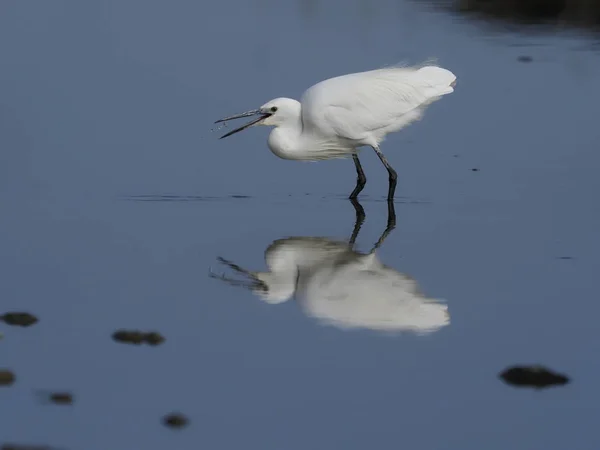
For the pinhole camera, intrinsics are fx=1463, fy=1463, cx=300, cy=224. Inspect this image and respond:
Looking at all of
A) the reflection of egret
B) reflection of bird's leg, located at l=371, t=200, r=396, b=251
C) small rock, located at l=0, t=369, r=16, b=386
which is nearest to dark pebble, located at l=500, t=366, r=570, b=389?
the reflection of egret

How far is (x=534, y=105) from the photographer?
12.4 m

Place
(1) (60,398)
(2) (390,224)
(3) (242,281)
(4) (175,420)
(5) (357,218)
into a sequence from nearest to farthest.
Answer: (4) (175,420), (1) (60,398), (3) (242,281), (2) (390,224), (5) (357,218)

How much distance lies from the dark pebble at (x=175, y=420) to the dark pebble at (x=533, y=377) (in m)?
1.43

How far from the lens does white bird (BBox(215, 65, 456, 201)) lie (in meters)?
9.79

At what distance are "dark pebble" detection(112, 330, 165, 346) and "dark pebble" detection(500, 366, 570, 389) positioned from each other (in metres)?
1.54

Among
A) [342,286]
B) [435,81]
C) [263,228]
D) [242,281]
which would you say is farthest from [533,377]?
[435,81]

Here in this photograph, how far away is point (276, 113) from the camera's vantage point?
9.80 meters

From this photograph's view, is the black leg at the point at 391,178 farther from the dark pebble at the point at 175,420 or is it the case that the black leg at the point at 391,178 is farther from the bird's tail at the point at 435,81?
the dark pebble at the point at 175,420

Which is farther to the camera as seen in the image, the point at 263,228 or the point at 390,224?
the point at 390,224

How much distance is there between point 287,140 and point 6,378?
423 centimetres

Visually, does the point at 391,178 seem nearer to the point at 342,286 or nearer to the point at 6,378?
the point at 342,286

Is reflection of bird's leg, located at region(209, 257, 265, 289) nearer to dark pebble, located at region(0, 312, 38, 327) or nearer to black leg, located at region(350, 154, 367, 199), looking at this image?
dark pebble, located at region(0, 312, 38, 327)

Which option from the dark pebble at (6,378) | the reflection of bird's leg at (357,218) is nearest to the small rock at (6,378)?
the dark pebble at (6,378)

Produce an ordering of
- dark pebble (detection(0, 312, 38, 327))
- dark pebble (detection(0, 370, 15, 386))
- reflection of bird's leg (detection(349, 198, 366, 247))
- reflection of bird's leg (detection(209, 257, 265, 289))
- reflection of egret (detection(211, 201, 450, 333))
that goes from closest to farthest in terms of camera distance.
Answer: dark pebble (detection(0, 370, 15, 386)) < dark pebble (detection(0, 312, 38, 327)) < reflection of egret (detection(211, 201, 450, 333)) < reflection of bird's leg (detection(209, 257, 265, 289)) < reflection of bird's leg (detection(349, 198, 366, 247))
